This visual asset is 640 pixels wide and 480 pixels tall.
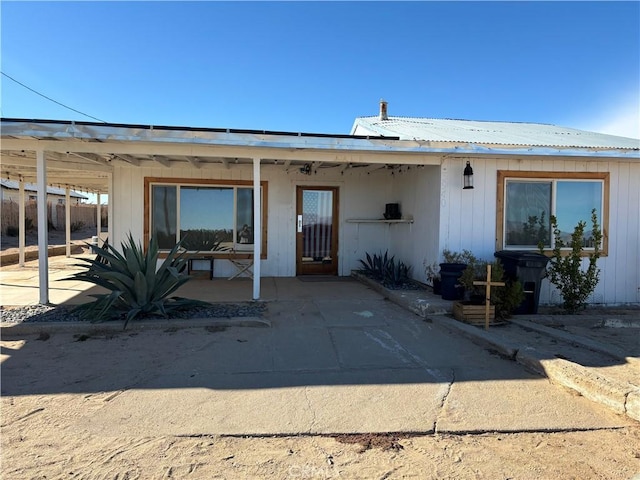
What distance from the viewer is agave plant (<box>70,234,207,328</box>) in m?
5.72

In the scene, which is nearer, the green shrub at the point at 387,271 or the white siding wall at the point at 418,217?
the white siding wall at the point at 418,217

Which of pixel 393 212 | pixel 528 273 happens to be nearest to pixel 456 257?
pixel 528 273

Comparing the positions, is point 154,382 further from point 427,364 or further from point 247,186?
point 247,186

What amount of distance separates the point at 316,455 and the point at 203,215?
7.68m

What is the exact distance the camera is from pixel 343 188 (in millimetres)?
10047

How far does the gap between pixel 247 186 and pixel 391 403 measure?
7085mm

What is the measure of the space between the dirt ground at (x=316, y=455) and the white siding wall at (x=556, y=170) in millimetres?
4597

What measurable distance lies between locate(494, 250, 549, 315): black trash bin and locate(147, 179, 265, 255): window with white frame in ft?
18.3

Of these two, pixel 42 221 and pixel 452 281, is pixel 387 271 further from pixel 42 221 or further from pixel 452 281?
pixel 42 221

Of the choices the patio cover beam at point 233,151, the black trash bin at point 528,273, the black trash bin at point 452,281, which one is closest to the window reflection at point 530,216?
the black trash bin at point 528,273

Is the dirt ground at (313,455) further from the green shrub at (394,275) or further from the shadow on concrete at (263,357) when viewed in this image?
the green shrub at (394,275)

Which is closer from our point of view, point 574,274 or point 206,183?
point 574,274

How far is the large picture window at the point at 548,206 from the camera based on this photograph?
24.8 feet

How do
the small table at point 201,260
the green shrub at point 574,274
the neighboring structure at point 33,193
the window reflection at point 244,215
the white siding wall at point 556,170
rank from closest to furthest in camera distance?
1. the green shrub at point 574,274
2. the white siding wall at point 556,170
3. the small table at point 201,260
4. the window reflection at point 244,215
5. the neighboring structure at point 33,193
